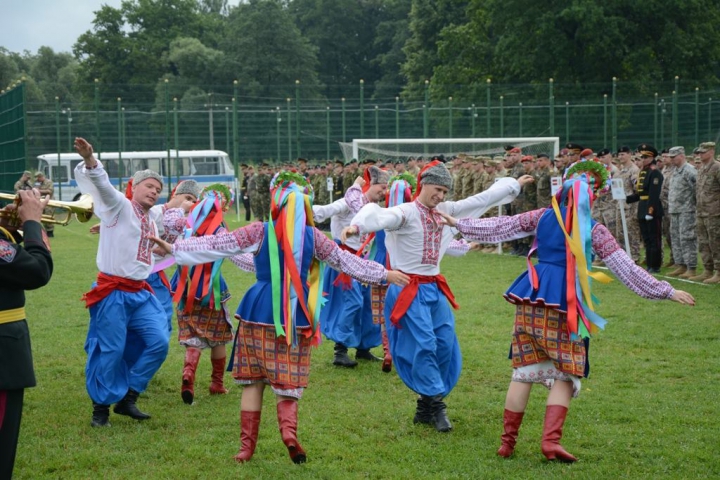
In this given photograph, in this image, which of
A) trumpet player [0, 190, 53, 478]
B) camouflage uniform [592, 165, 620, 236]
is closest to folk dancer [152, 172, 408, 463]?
trumpet player [0, 190, 53, 478]

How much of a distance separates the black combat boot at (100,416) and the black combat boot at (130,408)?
23cm

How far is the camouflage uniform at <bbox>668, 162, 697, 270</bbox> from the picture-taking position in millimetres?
13922

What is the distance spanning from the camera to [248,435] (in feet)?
18.9

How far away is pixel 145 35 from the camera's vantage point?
211 feet

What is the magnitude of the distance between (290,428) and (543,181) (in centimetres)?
1288

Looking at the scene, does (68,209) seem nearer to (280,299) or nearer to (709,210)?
(280,299)

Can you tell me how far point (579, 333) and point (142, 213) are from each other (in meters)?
3.29

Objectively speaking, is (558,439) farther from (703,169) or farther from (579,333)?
(703,169)

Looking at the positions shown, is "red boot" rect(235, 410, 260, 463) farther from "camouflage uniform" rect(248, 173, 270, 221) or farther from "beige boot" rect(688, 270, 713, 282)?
"camouflage uniform" rect(248, 173, 270, 221)

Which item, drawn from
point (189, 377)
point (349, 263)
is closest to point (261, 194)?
point (189, 377)

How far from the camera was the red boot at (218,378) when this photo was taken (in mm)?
7750

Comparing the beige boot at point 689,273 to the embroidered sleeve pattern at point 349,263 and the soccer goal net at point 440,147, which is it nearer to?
the soccer goal net at point 440,147

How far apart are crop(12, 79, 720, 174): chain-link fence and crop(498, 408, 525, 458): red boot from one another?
2626cm

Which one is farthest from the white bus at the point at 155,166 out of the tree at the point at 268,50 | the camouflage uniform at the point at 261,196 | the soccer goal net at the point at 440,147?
the tree at the point at 268,50
